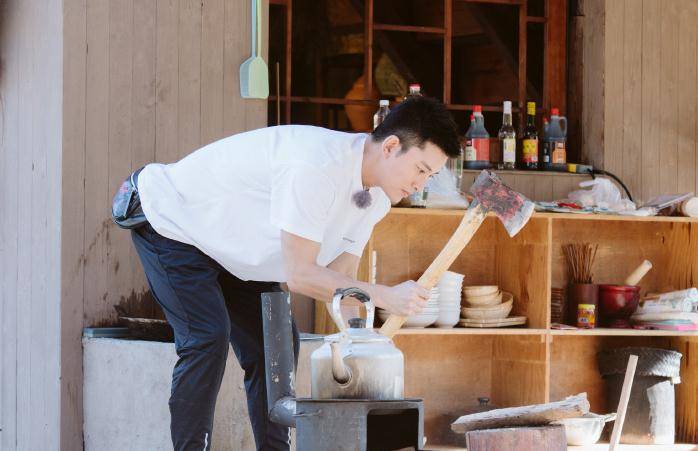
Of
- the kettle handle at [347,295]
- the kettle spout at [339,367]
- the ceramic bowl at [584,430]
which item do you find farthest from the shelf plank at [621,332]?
the kettle spout at [339,367]

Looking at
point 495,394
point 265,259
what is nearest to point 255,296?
point 265,259

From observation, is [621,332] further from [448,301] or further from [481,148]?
[481,148]

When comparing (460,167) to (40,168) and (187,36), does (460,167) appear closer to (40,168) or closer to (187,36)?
(187,36)

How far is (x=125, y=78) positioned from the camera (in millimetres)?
4199

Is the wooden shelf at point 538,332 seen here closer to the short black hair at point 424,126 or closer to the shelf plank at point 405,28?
the shelf plank at point 405,28

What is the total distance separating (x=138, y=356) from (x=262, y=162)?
1.26m

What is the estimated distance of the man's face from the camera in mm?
2766

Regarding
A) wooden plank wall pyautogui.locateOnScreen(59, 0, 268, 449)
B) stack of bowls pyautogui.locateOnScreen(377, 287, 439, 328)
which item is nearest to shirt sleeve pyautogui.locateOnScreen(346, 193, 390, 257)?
wooden plank wall pyautogui.locateOnScreen(59, 0, 268, 449)

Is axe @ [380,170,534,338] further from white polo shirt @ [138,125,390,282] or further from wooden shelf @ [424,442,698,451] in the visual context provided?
wooden shelf @ [424,442,698,451]

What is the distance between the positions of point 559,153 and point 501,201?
2.21 metres

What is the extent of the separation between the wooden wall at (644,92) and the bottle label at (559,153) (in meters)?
0.20

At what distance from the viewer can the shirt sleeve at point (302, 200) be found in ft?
8.82

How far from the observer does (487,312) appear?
4.70 metres

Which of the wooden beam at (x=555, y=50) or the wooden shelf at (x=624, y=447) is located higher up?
the wooden beam at (x=555, y=50)
